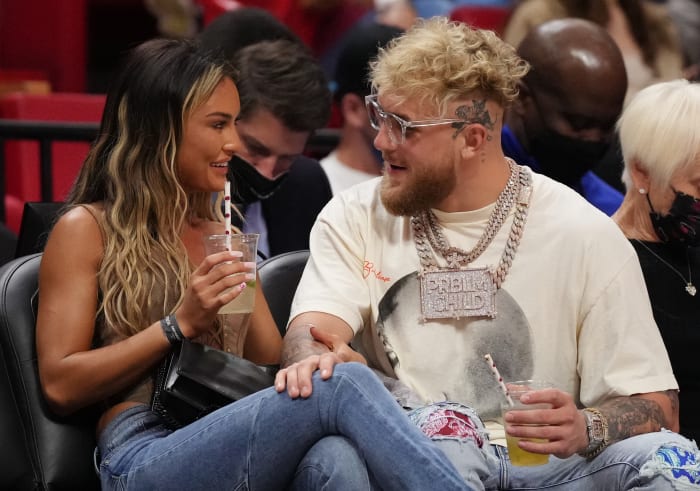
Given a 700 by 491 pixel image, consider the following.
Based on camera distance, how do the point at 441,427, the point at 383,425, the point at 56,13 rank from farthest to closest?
the point at 56,13 < the point at 441,427 < the point at 383,425

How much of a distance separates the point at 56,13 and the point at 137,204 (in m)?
2.97

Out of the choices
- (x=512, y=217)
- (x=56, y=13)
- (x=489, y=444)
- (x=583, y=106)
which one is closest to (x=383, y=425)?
(x=489, y=444)

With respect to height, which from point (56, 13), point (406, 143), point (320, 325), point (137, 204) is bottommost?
point (56, 13)

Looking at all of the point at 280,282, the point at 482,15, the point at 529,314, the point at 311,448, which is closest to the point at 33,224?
the point at 280,282

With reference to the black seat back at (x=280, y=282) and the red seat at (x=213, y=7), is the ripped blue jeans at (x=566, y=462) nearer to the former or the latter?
the black seat back at (x=280, y=282)

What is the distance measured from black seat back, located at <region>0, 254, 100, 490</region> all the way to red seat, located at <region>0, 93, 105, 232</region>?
2016 millimetres

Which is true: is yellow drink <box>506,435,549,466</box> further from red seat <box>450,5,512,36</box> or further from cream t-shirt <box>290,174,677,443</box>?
red seat <box>450,5,512,36</box>

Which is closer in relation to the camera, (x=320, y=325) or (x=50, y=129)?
(x=320, y=325)

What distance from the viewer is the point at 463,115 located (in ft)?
10.2

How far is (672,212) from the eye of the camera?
11.1 feet

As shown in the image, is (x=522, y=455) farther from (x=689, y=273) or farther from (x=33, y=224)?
(x=33, y=224)

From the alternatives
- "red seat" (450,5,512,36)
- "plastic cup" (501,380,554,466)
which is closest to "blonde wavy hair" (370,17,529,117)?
"plastic cup" (501,380,554,466)

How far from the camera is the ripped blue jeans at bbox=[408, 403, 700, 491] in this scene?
105 inches

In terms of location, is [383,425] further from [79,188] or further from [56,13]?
[56,13]
